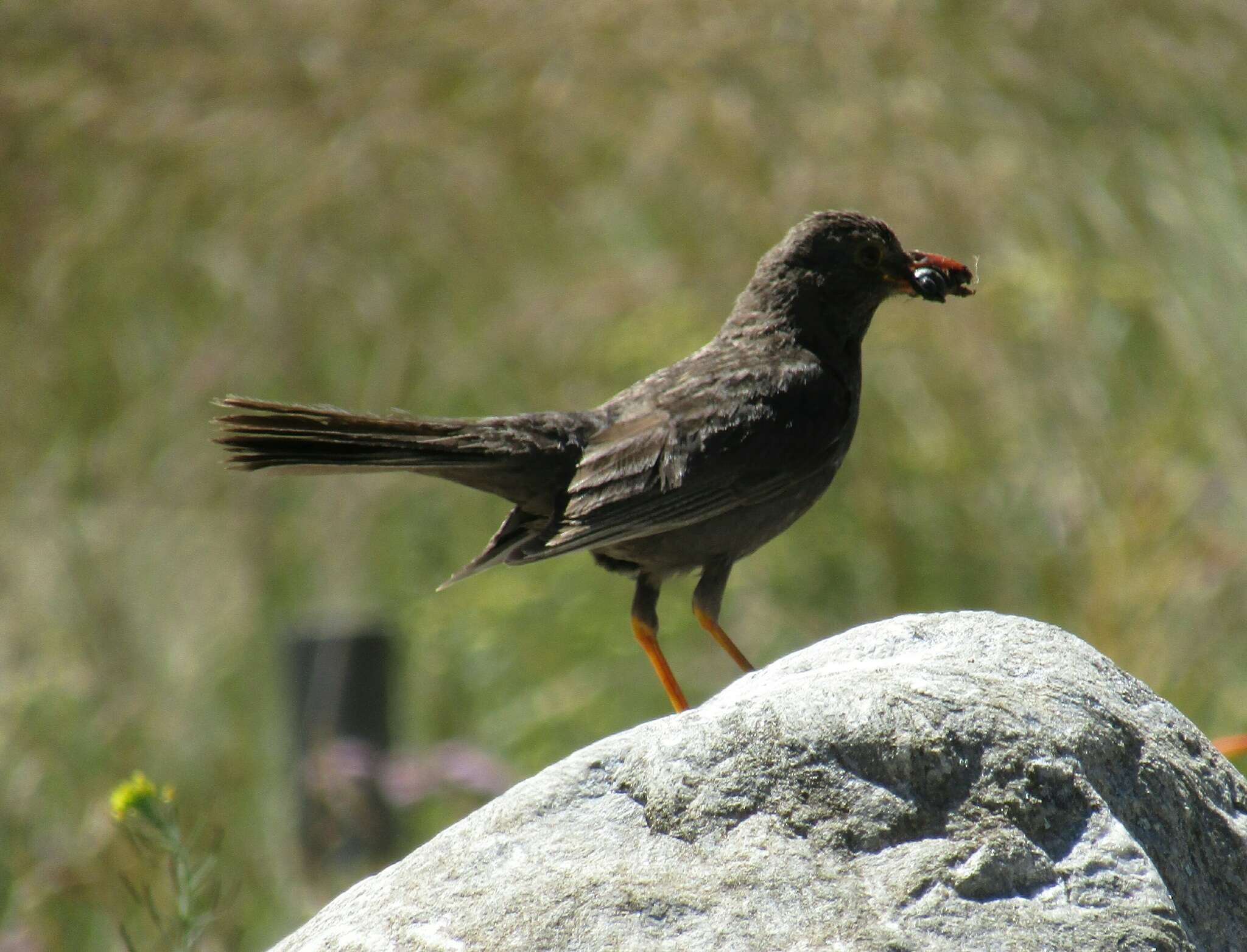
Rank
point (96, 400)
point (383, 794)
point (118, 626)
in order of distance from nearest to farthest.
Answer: point (383, 794)
point (118, 626)
point (96, 400)

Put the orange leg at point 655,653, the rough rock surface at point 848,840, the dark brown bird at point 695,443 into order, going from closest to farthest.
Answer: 1. the rough rock surface at point 848,840
2. the dark brown bird at point 695,443
3. the orange leg at point 655,653

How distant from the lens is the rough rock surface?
6.06 ft

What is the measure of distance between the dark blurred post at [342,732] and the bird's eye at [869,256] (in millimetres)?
2198

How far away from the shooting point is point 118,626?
237 inches

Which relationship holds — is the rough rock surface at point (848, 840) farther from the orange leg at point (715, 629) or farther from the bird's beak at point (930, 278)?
the bird's beak at point (930, 278)

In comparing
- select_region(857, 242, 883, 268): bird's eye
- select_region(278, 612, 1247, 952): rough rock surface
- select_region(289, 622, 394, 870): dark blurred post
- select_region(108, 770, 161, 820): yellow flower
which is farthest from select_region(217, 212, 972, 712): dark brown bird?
select_region(289, 622, 394, 870): dark blurred post

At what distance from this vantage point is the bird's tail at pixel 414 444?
315cm

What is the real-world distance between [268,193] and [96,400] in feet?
3.95

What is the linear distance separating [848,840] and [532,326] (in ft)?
14.0

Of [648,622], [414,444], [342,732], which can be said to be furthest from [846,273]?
[342,732]

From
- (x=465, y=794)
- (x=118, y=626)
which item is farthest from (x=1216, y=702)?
(x=118, y=626)

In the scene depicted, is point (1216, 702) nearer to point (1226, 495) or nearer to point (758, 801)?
point (1226, 495)

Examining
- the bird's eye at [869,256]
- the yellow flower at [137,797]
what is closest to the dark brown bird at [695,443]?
the bird's eye at [869,256]

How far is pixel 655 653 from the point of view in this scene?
372 cm
